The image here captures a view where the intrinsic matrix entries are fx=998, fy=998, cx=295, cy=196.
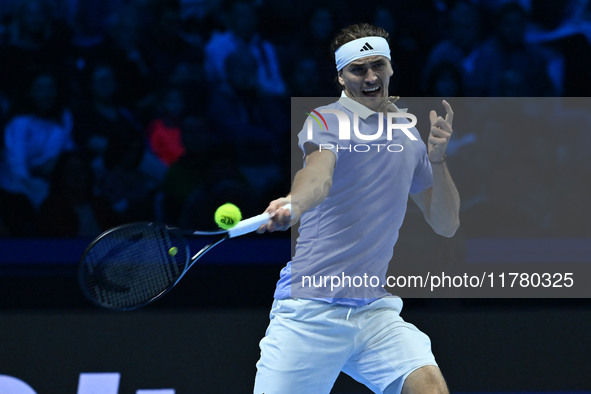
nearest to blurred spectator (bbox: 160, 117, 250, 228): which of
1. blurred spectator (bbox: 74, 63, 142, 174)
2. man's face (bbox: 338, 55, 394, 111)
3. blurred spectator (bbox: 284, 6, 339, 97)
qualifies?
blurred spectator (bbox: 74, 63, 142, 174)

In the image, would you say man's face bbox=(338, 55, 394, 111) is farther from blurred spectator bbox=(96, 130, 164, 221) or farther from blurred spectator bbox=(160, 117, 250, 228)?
blurred spectator bbox=(96, 130, 164, 221)

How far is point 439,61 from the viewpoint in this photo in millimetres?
6156

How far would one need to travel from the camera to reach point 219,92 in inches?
242

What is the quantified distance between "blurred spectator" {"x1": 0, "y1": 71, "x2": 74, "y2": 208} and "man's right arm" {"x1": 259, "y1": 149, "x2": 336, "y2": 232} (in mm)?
2752

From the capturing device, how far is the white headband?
12.3ft

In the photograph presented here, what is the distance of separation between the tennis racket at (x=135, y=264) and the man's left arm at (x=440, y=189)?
867mm

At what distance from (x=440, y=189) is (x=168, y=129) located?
103 inches

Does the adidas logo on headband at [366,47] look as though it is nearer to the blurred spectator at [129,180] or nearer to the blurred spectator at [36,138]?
the blurred spectator at [129,180]

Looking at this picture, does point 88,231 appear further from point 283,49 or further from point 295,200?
point 295,200

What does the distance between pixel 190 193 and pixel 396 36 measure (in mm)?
1669

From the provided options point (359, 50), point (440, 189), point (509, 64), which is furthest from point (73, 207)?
point (509, 64)

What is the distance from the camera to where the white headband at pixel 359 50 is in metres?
3.76

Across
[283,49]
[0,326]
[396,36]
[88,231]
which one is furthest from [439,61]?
[0,326]

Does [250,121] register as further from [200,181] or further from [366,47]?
[366,47]
